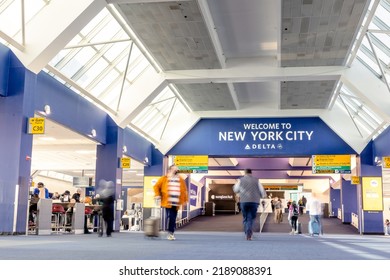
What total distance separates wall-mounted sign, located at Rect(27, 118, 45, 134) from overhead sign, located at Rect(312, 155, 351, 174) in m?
16.0

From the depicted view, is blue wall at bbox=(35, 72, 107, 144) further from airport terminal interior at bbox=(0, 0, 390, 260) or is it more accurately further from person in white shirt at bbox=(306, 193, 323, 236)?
person in white shirt at bbox=(306, 193, 323, 236)

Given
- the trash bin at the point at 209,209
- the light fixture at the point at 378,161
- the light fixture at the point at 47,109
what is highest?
the light fixture at the point at 47,109

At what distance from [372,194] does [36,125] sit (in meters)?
18.1

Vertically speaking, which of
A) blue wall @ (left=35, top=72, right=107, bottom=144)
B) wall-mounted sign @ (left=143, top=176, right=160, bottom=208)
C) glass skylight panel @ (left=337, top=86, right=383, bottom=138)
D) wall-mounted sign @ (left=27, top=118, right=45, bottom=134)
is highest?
glass skylight panel @ (left=337, top=86, right=383, bottom=138)

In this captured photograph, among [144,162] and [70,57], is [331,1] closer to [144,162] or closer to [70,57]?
[70,57]

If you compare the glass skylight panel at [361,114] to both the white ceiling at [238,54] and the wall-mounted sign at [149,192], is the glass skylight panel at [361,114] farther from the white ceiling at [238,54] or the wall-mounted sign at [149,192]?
the wall-mounted sign at [149,192]

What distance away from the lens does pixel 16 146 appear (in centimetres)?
1331

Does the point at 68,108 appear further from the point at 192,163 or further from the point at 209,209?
the point at 209,209

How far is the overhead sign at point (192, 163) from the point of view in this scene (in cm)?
2667

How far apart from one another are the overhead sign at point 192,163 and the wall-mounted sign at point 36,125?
1397 centimetres

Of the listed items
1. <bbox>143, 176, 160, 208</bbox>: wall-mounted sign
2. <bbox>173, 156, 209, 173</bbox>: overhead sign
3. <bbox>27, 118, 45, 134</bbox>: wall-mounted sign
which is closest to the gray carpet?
<bbox>27, 118, 45, 134</bbox>: wall-mounted sign

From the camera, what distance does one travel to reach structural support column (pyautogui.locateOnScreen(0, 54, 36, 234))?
516 inches

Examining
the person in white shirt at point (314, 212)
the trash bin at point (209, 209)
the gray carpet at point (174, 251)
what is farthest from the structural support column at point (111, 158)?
the trash bin at point (209, 209)

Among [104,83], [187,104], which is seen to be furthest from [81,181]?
[104,83]
